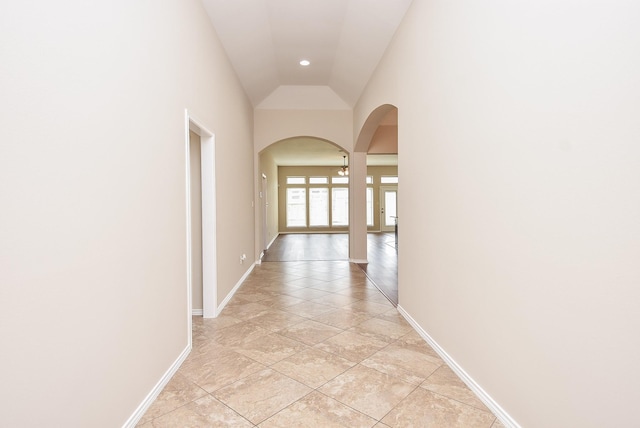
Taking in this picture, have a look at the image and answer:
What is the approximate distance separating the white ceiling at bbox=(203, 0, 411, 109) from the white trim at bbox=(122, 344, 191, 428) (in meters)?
3.06

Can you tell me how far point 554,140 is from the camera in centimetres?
136

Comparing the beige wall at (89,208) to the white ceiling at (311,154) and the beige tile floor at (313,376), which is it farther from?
the white ceiling at (311,154)

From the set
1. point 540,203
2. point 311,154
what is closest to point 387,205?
point 311,154

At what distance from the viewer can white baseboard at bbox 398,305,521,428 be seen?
67.3 inches

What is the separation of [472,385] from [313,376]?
3.21ft

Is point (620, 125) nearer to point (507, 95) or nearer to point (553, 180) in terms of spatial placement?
point (553, 180)

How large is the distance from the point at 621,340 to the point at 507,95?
1.15m

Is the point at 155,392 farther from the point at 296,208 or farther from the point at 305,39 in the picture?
the point at 296,208

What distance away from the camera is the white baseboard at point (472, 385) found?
171cm

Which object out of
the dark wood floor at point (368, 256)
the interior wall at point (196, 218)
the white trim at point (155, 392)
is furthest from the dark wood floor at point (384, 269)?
the white trim at point (155, 392)

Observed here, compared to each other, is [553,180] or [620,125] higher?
[620,125]

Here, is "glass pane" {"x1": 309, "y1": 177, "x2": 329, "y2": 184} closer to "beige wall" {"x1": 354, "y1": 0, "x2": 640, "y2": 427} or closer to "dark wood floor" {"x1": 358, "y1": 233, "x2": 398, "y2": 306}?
"dark wood floor" {"x1": 358, "y1": 233, "x2": 398, "y2": 306}

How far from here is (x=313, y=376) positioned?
87.2 inches

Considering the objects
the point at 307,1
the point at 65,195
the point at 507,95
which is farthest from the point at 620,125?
the point at 307,1
